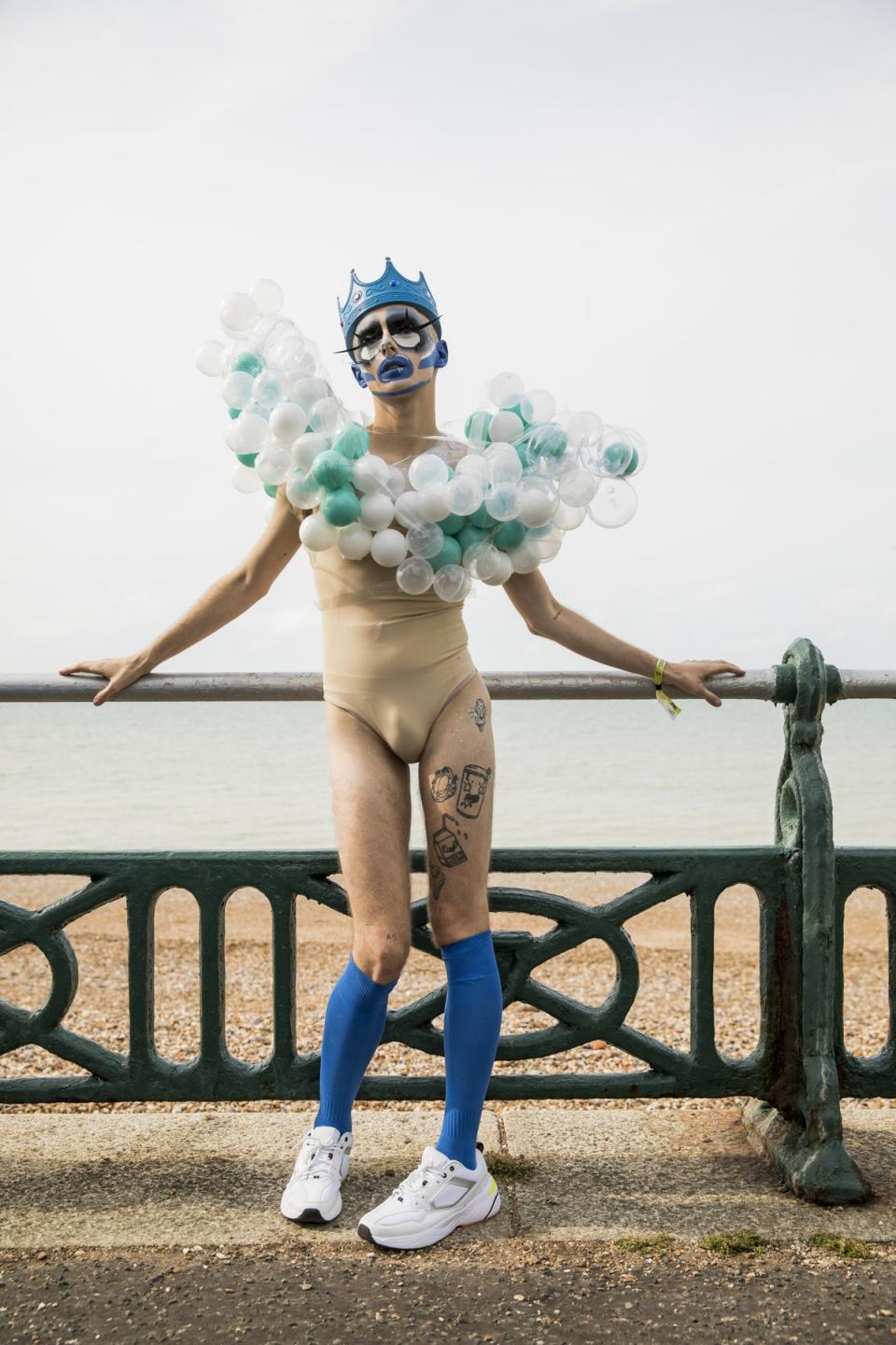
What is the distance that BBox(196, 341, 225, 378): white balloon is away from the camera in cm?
297

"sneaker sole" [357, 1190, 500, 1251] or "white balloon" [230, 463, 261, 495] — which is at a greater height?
"white balloon" [230, 463, 261, 495]

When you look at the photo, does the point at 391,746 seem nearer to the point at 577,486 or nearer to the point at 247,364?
the point at 577,486

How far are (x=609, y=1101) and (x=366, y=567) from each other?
Result: 271cm

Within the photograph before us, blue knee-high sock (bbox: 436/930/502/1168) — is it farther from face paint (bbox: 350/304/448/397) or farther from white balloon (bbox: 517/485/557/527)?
face paint (bbox: 350/304/448/397)

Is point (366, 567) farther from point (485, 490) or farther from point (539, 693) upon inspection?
point (539, 693)

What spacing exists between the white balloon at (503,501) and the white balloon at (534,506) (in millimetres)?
32

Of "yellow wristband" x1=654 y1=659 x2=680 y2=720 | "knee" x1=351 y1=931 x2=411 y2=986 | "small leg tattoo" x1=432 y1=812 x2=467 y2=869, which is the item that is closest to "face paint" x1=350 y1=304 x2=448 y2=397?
"yellow wristband" x1=654 y1=659 x2=680 y2=720

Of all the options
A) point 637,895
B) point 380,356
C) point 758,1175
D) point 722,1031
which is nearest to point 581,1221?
point 758,1175

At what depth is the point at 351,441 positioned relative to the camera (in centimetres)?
271

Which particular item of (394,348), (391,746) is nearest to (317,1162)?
(391,746)

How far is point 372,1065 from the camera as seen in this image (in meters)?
5.27

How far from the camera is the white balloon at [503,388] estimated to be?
116 inches

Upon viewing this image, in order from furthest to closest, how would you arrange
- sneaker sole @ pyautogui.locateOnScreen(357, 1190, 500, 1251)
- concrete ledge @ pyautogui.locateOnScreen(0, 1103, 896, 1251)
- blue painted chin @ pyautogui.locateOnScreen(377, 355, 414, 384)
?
blue painted chin @ pyautogui.locateOnScreen(377, 355, 414, 384) < concrete ledge @ pyautogui.locateOnScreen(0, 1103, 896, 1251) < sneaker sole @ pyautogui.locateOnScreen(357, 1190, 500, 1251)

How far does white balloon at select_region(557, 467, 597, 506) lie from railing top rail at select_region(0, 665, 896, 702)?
0.47m
